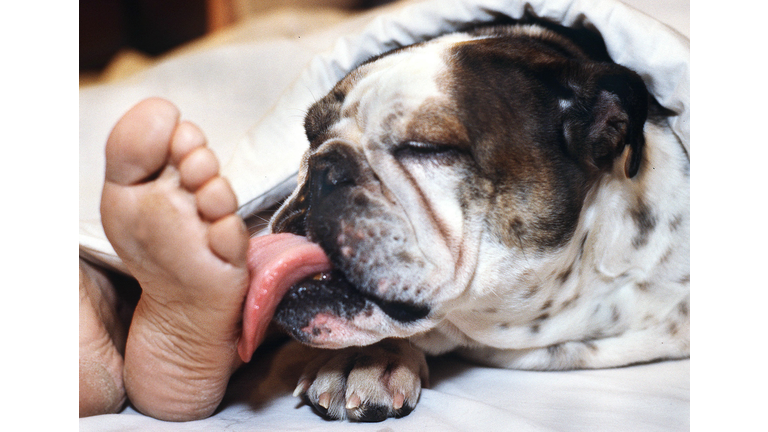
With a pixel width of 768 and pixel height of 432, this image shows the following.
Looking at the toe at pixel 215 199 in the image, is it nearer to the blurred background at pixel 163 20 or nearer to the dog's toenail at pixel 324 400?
the dog's toenail at pixel 324 400

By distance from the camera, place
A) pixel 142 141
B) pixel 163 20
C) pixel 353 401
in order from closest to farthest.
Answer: pixel 142 141 → pixel 353 401 → pixel 163 20

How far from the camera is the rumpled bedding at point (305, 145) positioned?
0.93 m

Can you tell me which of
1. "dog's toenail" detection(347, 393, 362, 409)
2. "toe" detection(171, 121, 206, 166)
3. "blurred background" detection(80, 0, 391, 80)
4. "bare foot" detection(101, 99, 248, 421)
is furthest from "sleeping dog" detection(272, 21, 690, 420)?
"blurred background" detection(80, 0, 391, 80)

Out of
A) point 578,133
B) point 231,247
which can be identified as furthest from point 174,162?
point 578,133

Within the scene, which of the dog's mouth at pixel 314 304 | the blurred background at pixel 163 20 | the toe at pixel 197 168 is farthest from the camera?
the blurred background at pixel 163 20

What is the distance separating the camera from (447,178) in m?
0.91

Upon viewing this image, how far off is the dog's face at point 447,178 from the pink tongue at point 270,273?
0.07ft

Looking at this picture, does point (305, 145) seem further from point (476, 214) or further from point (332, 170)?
→ point (476, 214)

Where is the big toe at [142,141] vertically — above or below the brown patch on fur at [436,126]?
above

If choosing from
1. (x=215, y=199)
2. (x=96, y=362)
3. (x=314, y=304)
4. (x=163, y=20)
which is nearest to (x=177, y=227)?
(x=215, y=199)

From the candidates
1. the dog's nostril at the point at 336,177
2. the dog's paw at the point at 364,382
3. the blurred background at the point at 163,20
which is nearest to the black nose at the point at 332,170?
the dog's nostril at the point at 336,177

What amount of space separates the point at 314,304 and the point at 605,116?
22.7 inches

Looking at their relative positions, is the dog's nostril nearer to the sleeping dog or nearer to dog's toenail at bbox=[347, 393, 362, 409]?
the sleeping dog
